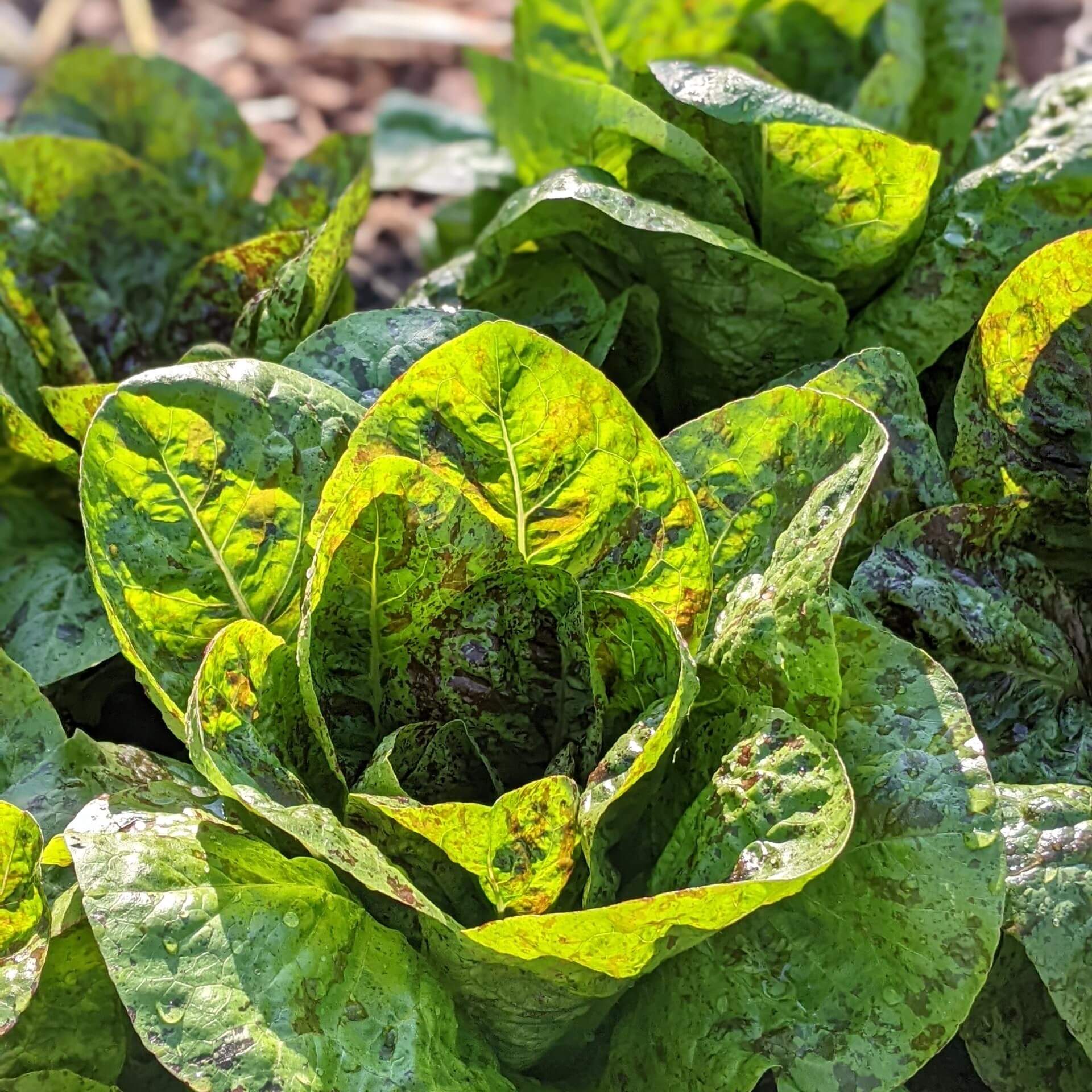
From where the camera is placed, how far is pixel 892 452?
1396 mm

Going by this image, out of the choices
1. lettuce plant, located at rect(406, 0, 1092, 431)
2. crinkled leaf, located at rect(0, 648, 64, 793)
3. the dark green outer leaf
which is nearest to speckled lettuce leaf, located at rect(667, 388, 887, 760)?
lettuce plant, located at rect(406, 0, 1092, 431)

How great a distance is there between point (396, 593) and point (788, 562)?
357 millimetres

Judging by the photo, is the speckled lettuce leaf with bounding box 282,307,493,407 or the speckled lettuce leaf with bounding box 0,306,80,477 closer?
the speckled lettuce leaf with bounding box 282,307,493,407

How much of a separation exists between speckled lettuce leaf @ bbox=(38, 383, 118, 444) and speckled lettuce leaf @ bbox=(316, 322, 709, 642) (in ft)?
1.49

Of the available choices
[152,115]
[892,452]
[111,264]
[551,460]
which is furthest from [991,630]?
[152,115]

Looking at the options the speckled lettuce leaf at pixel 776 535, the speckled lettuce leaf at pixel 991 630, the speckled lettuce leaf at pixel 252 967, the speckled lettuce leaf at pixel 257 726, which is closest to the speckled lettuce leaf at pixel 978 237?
the speckled lettuce leaf at pixel 991 630

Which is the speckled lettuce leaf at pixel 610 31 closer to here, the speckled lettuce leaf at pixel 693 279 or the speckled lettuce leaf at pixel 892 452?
the speckled lettuce leaf at pixel 693 279

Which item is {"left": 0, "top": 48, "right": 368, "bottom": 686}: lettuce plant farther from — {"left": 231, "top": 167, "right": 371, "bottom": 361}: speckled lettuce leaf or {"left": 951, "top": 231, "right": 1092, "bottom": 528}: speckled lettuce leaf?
{"left": 951, "top": 231, "right": 1092, "bottom": 528}: speckled lettuce leaf

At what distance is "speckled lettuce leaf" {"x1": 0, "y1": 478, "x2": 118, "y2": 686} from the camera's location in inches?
57.8

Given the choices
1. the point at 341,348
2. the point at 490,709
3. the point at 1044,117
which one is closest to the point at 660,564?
the point at 490,709

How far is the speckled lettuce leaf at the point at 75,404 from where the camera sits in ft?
Result: 4.74

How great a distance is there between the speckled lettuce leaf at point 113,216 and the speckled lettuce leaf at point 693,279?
0.55 metres

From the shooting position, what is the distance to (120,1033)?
117 centimetres

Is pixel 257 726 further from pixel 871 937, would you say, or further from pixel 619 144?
pixel 619 144
